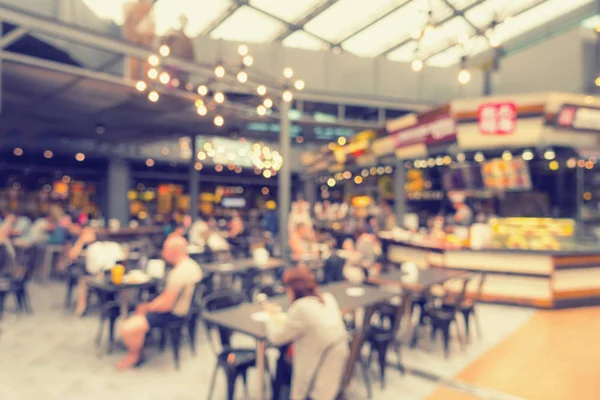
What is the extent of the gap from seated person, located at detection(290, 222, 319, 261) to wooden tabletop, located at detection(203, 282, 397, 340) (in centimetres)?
234

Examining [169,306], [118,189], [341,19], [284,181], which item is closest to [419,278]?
[169,306]

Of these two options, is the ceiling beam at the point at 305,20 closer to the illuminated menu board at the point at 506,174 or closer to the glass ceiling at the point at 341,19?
the glass ceiling at the point at 341,19

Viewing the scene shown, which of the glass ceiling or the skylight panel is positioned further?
the skylight panel

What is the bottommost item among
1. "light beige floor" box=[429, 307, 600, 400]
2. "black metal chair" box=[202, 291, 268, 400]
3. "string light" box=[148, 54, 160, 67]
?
"light beige floor" box=[429, 307, 600, 400]

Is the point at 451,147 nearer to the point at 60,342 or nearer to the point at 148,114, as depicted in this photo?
the point at 148,114

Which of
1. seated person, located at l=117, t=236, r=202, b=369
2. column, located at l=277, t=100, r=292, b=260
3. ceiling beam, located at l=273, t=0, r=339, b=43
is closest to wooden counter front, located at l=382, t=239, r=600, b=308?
column, located at l=277, t=100, r=292, b=260

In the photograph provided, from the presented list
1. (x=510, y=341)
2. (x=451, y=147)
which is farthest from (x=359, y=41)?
(x=510, y=341)

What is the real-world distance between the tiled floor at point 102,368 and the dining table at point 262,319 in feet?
2.11

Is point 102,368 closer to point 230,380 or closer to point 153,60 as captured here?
point 230,380

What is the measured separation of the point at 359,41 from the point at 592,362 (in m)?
10.9

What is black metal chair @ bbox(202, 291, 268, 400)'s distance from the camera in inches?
121

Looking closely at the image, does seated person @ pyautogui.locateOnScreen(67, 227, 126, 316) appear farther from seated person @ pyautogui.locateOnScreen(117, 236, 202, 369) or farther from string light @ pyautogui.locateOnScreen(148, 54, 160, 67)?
string light @ pyautogui.locateOnScreen(148, 54, 160, 67)

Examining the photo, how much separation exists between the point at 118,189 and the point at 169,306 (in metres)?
11.6

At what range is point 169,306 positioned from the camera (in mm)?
3902
